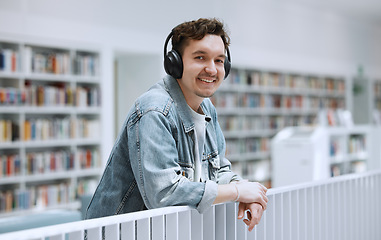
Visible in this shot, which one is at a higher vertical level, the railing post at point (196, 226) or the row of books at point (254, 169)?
the railing post at point (196, 226)

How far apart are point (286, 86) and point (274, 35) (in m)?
1.02

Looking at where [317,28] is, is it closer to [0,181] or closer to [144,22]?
[144,22]

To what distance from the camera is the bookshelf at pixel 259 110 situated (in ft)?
24.1

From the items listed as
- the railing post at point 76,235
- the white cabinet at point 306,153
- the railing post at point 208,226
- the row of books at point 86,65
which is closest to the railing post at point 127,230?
the railing post at point 76,235

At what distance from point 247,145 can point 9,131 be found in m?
4.02

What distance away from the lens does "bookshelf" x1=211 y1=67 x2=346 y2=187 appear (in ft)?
24.1

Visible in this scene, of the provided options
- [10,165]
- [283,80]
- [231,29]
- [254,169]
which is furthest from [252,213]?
[283,80]

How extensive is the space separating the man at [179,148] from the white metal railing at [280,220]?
57mm

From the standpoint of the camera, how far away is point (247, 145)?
7.59 meters

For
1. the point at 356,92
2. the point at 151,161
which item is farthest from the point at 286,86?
the point at 151,161

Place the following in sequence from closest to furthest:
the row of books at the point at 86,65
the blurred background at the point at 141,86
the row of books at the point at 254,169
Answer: the blurred background at the point at 141,86
the row of books at the point at 86,65
the row of books at the point at 254,169

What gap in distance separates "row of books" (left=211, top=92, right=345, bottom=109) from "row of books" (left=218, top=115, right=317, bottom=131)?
0.21 meters

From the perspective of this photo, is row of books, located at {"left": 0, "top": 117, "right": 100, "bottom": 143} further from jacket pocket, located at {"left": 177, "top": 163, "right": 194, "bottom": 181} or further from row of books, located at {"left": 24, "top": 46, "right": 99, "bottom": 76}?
jacket pocket, located at {"left": 177, "top": 163, "right": 194, "bottom": 181}

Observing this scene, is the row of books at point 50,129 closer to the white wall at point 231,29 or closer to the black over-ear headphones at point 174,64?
the white wall at point 231,29
